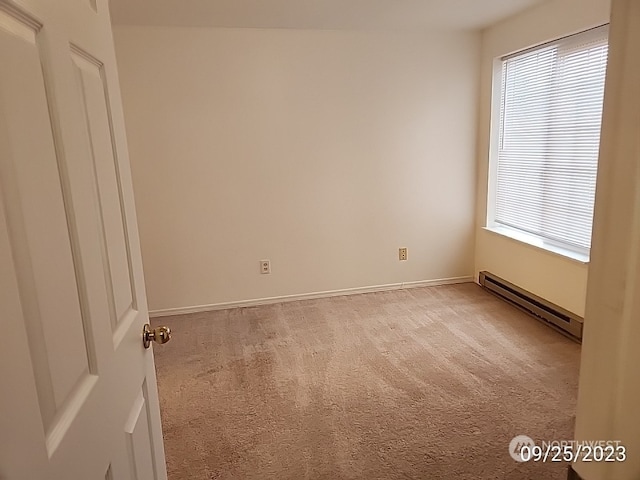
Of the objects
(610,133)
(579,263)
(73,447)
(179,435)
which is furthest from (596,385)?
(579,263)

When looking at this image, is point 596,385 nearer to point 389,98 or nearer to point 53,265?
point 53,265

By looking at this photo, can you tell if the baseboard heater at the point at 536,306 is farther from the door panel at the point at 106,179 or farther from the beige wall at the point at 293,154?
the door panel at the point at 106,179

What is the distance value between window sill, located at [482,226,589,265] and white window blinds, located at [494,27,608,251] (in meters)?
0.05

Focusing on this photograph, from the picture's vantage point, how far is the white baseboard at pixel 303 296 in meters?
3.76

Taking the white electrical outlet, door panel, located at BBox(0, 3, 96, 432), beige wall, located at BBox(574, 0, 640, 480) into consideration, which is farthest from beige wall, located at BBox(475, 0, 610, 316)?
door panel, located at BBox(0, 3, 96, 432)

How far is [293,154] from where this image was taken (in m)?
3.70

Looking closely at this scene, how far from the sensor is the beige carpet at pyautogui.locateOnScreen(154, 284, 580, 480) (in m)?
1.98

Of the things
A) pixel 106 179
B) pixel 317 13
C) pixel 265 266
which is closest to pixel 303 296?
pixel 265 266

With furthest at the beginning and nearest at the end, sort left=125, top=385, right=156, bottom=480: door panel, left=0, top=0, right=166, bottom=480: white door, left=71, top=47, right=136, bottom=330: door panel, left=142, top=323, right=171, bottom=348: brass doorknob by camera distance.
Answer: left=142, top=323, right=171, bottom=348: brass doorknob → left=125, top=385, right=156, bottom=480: door panel → left=71, top=47, right=136, bottom=330: door panel → left=0, top=0, right=166, bottom=480: white door

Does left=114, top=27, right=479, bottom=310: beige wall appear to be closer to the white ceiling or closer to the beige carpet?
the white ceiling

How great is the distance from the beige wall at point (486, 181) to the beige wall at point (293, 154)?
0.43 ft

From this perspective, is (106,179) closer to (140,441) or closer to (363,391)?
(140,441)

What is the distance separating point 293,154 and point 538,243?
2.03 m

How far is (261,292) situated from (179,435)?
69.9 inches
